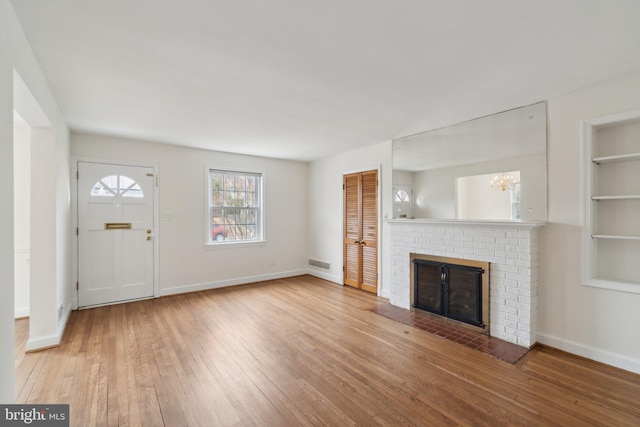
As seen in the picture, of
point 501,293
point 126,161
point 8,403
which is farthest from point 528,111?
point 126,161

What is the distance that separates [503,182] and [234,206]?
14.2 feet

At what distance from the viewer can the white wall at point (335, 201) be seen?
4.65 meters

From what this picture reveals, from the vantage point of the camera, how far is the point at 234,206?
18.0 ft

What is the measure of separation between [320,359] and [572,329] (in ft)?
8.09

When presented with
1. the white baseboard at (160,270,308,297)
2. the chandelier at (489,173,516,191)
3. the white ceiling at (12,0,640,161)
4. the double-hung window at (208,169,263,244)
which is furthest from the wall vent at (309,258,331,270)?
the chandelier at (489,173,516,191)

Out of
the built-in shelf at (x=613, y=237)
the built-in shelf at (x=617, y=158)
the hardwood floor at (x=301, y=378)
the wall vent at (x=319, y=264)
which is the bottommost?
the hardwood floor at (x=301, y=378)

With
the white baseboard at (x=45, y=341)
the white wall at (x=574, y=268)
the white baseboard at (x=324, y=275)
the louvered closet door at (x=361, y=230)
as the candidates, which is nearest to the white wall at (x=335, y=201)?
the white baseboard at (x=324, y=275)

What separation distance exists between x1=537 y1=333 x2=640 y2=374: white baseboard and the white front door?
530cm

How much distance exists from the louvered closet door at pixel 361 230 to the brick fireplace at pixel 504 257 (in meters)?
1.16

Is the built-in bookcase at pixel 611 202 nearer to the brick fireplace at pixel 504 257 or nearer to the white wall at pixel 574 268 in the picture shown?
the white wall at pixel 574 268

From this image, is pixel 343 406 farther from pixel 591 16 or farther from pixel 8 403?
pixel 591 16

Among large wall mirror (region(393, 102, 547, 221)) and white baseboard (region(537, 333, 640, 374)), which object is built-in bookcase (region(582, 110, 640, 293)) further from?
white baseboard (region(537, 333, 640, 374))

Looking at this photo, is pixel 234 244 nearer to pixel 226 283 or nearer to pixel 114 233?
pixel 226 283

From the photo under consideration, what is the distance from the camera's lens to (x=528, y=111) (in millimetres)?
3033
